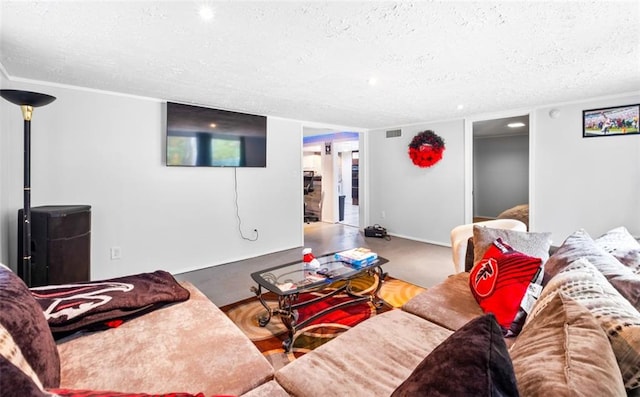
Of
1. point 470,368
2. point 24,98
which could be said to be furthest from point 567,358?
point 24,98

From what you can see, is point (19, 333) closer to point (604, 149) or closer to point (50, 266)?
point (50, 266)

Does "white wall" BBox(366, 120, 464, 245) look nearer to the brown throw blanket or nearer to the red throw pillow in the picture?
the red throw pillow

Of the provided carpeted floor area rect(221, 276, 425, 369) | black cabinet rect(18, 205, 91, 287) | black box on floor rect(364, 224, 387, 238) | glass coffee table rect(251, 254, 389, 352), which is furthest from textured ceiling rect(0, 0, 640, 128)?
black box on floor rect(364, 224, 387, 238)

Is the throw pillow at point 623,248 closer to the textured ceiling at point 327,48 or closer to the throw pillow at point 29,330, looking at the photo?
the textured ceiling at point 327,48

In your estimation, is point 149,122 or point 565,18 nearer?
point 565,18

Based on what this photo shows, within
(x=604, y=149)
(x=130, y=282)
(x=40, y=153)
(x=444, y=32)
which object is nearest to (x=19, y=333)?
(x=130, y=282)

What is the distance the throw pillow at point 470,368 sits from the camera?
0.58 m

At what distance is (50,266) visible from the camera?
2.42m

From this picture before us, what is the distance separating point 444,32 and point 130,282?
2534mm

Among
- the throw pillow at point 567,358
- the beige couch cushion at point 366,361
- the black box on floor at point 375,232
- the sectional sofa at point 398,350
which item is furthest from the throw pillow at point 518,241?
the black box on floor at point 375,232

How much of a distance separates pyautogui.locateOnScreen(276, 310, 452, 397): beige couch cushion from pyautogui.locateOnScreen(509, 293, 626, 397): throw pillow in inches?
18.2

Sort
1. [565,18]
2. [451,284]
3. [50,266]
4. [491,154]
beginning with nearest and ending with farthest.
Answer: [565,18] < [451,284] < [50,266] < [491,154]

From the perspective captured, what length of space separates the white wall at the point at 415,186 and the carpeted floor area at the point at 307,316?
7.50 ft

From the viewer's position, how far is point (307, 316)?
250cm
